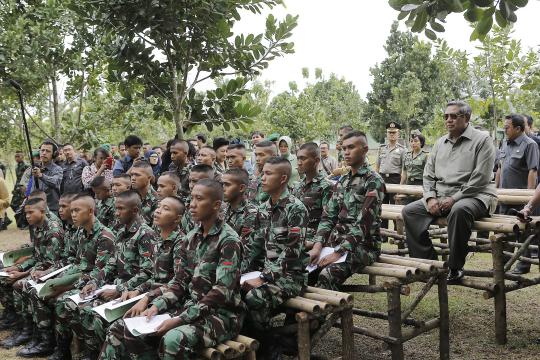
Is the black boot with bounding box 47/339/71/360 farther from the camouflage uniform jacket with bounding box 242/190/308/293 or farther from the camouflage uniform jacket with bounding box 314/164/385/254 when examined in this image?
the camouflage uniform jacket with bounding box 314/164/385/254

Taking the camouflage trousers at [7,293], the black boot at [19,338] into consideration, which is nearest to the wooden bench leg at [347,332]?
the black boot at [19,338]

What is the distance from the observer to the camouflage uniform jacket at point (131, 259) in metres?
4.38

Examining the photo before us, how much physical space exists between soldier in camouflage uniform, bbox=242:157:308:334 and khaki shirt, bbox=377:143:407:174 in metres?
5.69

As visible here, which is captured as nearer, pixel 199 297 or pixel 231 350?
pixel 231 350

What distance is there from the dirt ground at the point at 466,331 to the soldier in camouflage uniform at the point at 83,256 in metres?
0.64

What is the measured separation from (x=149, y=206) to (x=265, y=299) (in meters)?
2.36

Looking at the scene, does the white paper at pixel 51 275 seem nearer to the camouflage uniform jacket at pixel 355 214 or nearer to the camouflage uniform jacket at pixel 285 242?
the camouflage uniform jacket at pixel 285 242

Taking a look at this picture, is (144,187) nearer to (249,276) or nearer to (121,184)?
(121,184)

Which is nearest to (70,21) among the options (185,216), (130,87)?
(130,87)

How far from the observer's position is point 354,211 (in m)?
4.52

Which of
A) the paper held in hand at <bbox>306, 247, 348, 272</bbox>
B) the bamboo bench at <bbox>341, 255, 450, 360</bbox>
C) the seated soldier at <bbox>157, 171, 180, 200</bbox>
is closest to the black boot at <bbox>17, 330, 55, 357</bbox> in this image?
the seated soldier at <bbox>157, 171, 180, 200</bbox>

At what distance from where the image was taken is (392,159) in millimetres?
9641

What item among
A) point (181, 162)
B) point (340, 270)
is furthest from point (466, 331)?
point (181, 162)

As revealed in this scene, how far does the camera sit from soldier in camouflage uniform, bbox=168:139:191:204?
6340 millimetres
